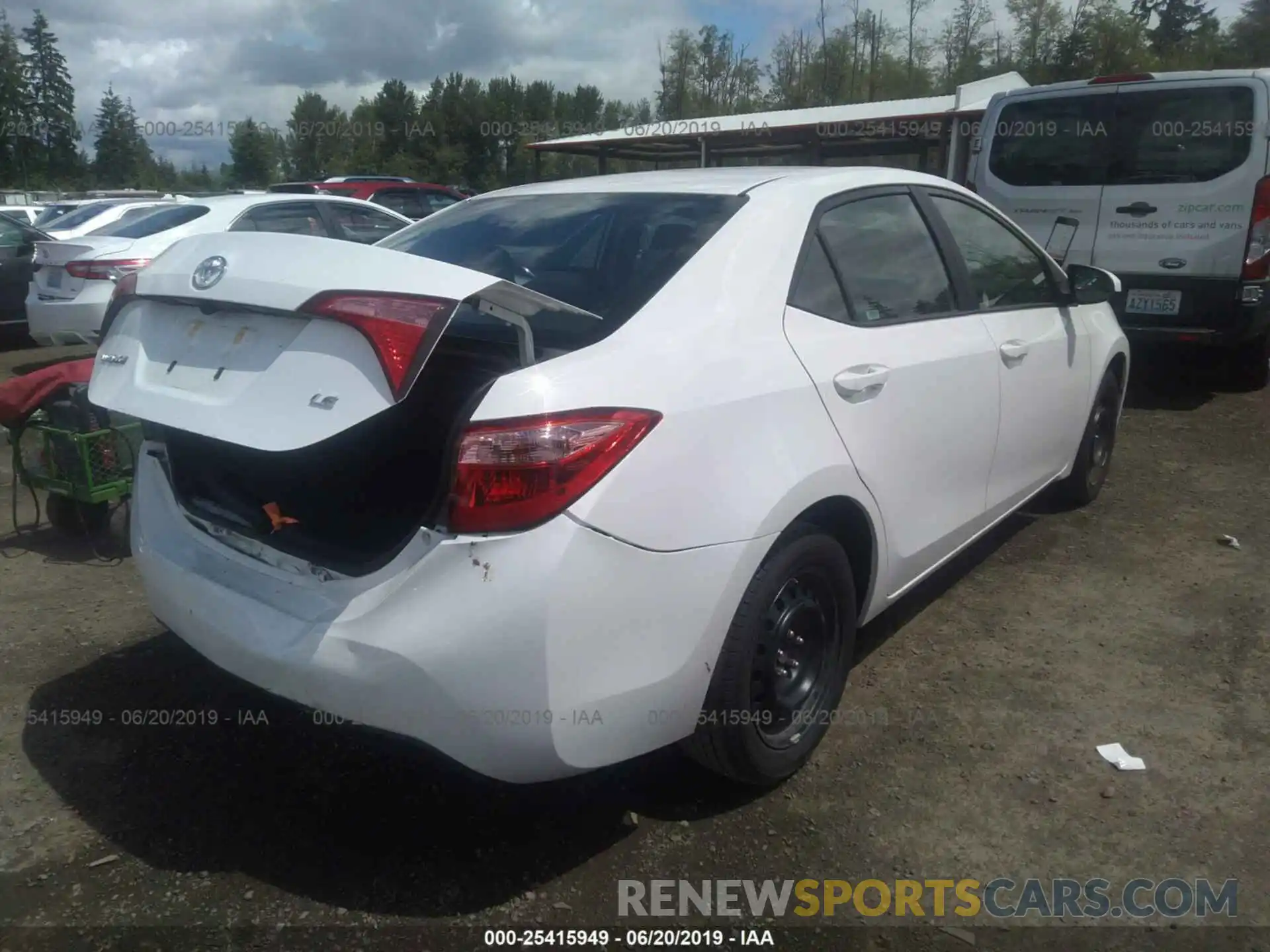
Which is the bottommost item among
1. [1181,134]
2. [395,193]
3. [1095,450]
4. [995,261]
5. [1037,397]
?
[1095,450]

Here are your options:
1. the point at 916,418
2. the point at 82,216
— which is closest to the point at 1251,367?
the point at 916,418

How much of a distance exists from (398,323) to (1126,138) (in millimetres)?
6659

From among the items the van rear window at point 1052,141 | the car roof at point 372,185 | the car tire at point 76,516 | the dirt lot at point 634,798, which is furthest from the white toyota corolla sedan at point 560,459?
the car roof at point 372,185

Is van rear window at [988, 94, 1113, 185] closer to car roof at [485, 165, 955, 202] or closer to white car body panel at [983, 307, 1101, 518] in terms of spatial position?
white car body panel at [983, 307, 1101, 518]

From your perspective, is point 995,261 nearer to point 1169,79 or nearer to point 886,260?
point 886,260

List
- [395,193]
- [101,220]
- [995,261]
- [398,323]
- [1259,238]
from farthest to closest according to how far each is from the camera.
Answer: [395,193] < [101,220] < [1259,238] < [995,261] < [398,323]

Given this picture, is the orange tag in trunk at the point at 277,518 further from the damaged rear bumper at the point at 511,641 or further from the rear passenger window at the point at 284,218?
the rear passenger window at the point at 284,218

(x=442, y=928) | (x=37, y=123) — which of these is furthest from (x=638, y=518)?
(x=37, y=123)

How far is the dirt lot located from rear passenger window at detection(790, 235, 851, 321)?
131 centimetres

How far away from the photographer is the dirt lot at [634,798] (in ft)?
7.66

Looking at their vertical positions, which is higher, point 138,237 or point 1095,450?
point 138,237

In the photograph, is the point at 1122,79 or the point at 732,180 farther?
the point at 1122,79

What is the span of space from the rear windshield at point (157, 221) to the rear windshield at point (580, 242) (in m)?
6.11

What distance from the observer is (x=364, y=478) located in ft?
7.92
